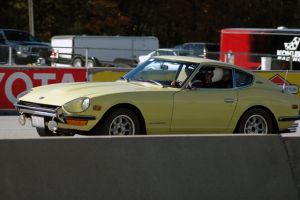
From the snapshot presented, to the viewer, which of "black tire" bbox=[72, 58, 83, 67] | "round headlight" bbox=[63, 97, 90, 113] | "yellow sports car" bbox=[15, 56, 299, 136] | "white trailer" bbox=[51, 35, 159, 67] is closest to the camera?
"round headlight" bbox=[63, 97, 90, 113]

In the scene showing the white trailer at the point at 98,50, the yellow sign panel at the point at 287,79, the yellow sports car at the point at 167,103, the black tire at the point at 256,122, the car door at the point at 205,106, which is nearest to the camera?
the yellow sports car at the point at 167,103

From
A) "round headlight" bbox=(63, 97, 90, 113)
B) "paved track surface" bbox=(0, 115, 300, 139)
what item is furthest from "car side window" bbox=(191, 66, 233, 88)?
"paved track surface" bbox=(0, 115, 300, 139)

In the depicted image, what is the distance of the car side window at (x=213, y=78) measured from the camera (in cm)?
1033

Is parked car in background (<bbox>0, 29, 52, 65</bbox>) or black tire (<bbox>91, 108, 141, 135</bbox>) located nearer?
black tire (<bbox>91, 108, 141, 135</bbox>)

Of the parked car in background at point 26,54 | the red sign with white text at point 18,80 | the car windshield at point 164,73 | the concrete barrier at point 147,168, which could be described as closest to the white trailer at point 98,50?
the parked car in background at point 26,54

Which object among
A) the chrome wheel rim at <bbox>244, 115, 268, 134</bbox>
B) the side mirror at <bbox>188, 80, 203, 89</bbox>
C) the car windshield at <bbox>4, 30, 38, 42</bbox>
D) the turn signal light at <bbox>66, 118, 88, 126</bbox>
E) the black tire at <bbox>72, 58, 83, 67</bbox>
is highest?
the side mirror at <bbox>188, 80, 203, 89</bbox>

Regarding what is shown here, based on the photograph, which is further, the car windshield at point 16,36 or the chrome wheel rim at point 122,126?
the car windshield at point 16,36

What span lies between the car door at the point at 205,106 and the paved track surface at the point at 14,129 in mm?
2032

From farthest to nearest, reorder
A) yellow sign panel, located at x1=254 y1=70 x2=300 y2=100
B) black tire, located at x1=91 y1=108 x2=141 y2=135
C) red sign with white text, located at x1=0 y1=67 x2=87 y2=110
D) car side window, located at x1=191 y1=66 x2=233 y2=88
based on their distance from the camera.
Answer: yellow sign panel, located at x1=254 y1=70 x2=300 y2=100, red sign with white text, located at x1=0 y1=67 x2=87 y2=110, car side window, located at x1=191 y1=66 x2=233 y2=88, black tire, located at x1=91 y1=108 x2=141 y2=135

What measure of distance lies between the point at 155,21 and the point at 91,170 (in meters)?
42.3

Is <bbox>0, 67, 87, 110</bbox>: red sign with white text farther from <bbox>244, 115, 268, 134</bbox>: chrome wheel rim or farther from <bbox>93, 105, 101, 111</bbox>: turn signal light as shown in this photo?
<bbox>93, 105, 101, 111</bbox>: turn signal light

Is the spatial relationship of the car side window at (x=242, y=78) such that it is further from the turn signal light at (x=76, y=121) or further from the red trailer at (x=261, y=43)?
the red trailer at (x=261, y=43)

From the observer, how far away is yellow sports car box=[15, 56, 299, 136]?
934cm

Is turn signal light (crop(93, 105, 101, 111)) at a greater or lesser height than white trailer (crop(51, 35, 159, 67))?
greater
